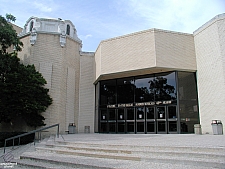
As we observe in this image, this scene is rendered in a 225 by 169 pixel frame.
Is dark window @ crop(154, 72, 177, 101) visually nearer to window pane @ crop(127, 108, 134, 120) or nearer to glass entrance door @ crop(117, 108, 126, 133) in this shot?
window pane @ crop(127, 108, 134, 120)

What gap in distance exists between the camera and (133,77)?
58.5 feet

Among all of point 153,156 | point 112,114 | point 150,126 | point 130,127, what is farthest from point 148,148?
point 112,114

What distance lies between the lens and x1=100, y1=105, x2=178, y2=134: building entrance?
51.6 ft

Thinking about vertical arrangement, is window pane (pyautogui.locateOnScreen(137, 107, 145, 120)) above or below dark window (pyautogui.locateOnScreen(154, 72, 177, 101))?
below

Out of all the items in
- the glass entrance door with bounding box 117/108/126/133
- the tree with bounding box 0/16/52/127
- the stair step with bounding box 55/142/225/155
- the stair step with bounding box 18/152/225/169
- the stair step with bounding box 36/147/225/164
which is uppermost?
the tree with bounding box 0/16/52/127

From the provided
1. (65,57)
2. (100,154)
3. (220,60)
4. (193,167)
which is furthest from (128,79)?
(193,167)

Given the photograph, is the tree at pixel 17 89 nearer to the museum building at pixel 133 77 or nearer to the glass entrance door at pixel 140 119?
the museum building at pixel 133 77

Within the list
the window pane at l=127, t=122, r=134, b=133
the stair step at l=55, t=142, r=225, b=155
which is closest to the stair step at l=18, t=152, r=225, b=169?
the stair step at l=55, t=142, r=225, b=155

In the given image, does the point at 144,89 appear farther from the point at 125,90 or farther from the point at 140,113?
the point at 140,113

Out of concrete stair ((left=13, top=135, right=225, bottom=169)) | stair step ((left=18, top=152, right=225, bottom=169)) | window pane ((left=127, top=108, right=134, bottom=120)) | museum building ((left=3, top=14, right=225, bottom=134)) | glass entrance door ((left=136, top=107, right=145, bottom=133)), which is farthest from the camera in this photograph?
window pane ((left=127, top=108, right=134, bottom=120))

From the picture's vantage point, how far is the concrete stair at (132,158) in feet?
17.2

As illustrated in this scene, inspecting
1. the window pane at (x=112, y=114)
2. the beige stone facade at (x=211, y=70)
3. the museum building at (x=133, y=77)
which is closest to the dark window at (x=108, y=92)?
the museum building at (x=133, y=77)

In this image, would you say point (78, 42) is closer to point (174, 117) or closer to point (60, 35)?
point (60, 35)

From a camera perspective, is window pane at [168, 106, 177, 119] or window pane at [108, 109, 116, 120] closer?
window pane at [168, 106, 177, 119]
